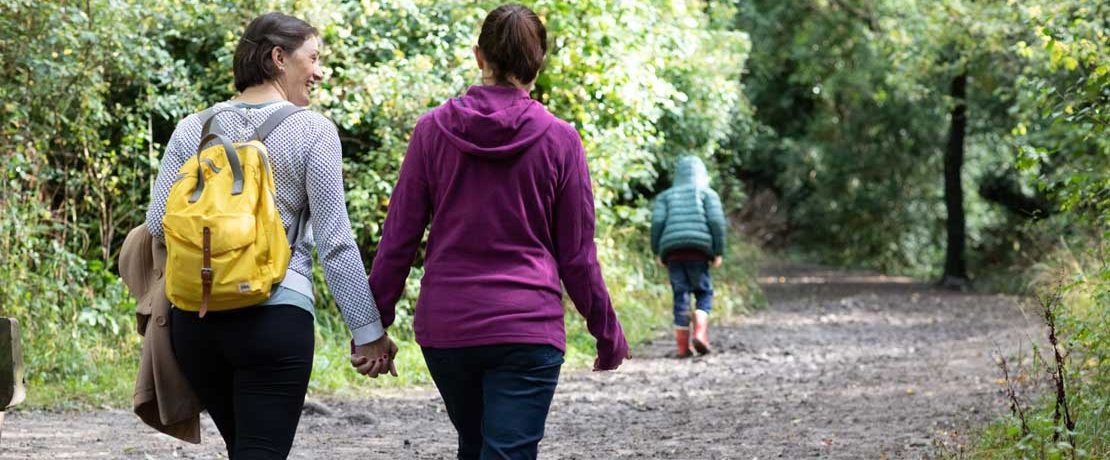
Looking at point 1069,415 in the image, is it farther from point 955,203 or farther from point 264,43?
point 955,203

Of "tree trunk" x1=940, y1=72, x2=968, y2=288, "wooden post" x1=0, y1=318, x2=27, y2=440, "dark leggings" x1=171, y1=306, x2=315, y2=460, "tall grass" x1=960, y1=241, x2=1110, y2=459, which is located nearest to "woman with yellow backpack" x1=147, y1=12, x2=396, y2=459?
"dark leggings" x1=171, y1=306, x2=315, y2=460

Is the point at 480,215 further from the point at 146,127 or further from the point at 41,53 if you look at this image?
the point at 146,127

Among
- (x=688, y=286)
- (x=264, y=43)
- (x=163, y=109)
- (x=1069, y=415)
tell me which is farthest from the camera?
(x=688, y=286)

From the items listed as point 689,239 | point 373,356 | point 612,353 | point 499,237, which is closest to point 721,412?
point 689,239

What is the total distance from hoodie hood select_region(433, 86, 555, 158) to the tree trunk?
63.1ft

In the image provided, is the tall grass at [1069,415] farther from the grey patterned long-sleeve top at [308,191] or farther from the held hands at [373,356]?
the grey patterned long-sleeve top at [308,191]

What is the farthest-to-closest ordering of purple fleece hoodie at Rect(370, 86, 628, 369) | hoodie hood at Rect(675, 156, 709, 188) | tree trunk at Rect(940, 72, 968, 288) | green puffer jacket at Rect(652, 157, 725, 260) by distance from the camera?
1. tree trunk at Rect(940, 72, 968, 288)
2. hoodie hood at Rect(675, 156, 709, 188)
3. green puffer jacket at Rect(652, 157, 725, 260)
4. purple fleece hoodie at Rect(370, 86, 628, 369)

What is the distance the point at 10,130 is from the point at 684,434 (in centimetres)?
455

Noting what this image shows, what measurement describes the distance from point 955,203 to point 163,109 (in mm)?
16014

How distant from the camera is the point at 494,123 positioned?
343 centimetres

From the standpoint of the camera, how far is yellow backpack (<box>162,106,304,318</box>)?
129 inches

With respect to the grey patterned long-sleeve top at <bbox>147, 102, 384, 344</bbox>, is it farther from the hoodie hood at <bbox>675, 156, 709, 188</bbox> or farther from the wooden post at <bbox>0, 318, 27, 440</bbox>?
the hoodie hood at <bbox>675, 156, 709, 188</bbox>

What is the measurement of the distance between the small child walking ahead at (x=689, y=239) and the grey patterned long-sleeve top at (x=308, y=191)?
775cm

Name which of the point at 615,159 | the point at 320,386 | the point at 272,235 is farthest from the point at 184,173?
the point at 615,159
